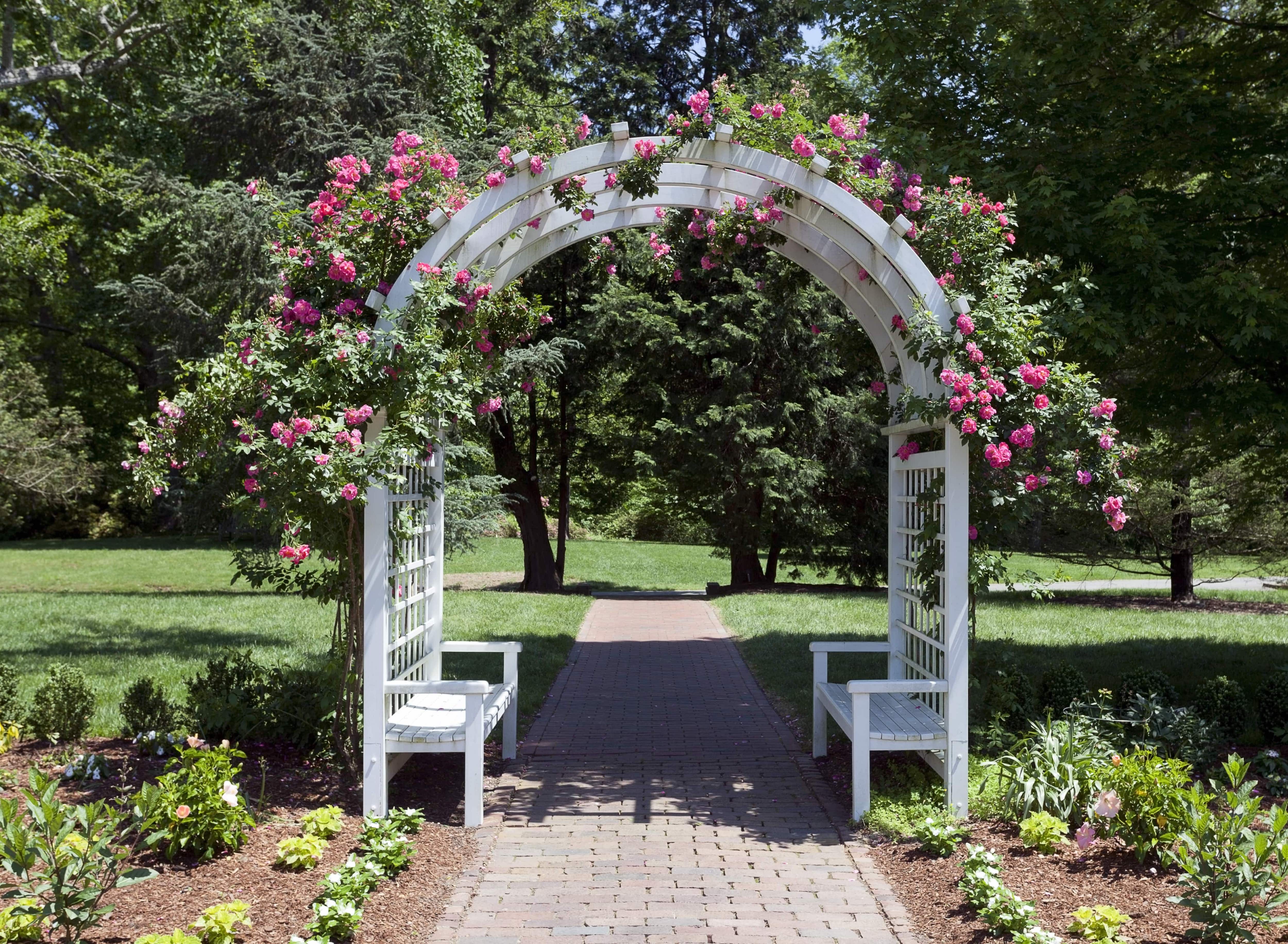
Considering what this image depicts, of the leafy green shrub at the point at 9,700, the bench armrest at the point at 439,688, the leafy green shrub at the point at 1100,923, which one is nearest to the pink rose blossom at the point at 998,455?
the leafy green shrub at the point at 1100,923

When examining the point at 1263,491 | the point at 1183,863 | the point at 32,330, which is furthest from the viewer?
the point at 32,330

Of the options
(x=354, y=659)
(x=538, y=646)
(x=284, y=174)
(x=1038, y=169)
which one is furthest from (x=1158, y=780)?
(x=284, y=174)

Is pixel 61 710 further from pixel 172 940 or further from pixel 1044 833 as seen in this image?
pixel 1044 833

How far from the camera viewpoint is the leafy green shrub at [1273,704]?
7.27 meters

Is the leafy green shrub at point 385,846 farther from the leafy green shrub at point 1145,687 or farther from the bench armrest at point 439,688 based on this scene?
the leafy green shrub at point 1145,687

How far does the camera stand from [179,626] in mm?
12773

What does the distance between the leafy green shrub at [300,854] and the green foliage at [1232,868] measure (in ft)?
11.0

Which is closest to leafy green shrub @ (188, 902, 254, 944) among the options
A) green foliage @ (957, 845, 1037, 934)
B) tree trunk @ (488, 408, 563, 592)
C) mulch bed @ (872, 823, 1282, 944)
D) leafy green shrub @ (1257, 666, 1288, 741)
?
mulch bed @ (872, 823, 1282, 944)

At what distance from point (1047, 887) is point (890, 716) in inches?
72.6

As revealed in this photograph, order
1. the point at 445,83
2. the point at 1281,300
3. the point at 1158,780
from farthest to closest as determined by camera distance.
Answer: the point at 445,83
the point at 1281,300
the point at 1158,780

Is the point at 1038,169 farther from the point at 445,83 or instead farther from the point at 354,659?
the point at 445,83

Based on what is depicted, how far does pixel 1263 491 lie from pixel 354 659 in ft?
33.1

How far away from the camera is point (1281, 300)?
7.20 metres

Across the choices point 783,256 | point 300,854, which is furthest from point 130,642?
point 783,256
